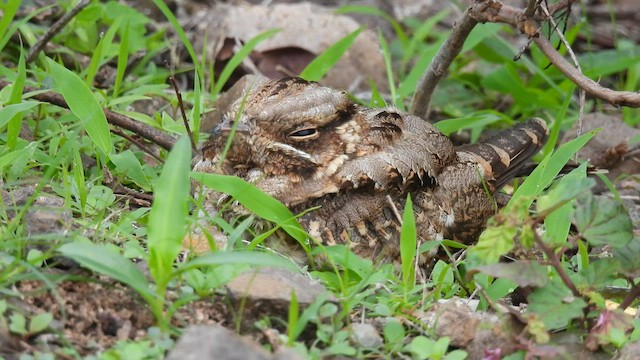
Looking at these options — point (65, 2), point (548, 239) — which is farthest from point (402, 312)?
point (65, 2)

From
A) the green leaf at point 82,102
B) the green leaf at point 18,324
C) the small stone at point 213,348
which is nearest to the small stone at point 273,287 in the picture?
the small stone at point 213,348

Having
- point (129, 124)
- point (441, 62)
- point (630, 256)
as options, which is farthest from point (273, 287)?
point (441, 62)

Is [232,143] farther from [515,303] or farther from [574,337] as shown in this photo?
[574,337]

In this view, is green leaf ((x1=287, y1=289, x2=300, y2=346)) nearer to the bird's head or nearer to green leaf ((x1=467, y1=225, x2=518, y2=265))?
green leaf ((x1=467, y1=225, x2=518, y2=265))

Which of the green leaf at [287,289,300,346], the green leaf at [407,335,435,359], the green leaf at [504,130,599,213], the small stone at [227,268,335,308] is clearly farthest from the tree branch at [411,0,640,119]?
the green leaf at [287,289,300,346]

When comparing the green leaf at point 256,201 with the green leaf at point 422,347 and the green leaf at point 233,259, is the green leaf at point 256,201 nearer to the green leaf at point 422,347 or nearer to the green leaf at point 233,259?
the green leaf at point 233,259
